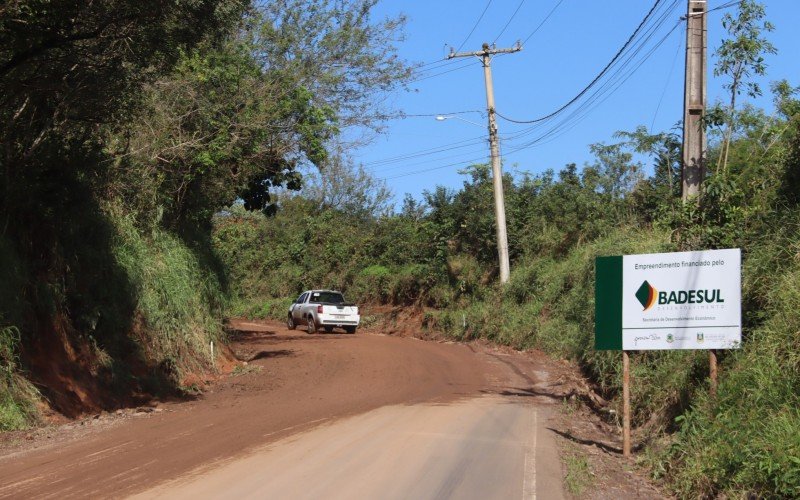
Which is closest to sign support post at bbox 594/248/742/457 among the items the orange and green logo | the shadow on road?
the orange and green logo

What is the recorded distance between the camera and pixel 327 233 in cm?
4794

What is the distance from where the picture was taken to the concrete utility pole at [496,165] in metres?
29.2

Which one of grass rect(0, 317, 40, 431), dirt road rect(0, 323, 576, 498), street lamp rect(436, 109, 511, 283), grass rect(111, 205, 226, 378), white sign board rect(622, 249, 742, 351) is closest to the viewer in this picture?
dirt road rect(0, 323, 576, 498)

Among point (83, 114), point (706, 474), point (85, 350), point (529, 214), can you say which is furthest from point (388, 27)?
point (706, 474)

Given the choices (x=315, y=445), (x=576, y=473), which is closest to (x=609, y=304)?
(x=576, y=473)

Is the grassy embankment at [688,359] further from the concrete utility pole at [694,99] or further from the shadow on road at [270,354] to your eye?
the shadow on road at [270,354]

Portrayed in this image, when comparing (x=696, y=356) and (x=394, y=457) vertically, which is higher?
(x=696, y=356)

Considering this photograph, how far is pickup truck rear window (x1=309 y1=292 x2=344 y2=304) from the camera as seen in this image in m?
33.3

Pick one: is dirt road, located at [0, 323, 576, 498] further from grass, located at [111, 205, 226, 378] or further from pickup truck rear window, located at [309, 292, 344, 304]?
pickup truck rear window, located at [309, 292, 344, 304]

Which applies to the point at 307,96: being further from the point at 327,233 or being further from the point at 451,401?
the point at 327,233

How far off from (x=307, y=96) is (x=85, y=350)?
10282 mm

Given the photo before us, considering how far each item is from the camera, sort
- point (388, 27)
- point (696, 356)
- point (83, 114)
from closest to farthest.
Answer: point (696, 356) < point (83, 114) < point (388, 27)

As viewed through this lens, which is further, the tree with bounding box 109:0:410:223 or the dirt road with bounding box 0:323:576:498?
the tree with bounding box 109:0:410:223

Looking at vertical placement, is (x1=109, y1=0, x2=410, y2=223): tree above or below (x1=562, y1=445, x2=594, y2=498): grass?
above
